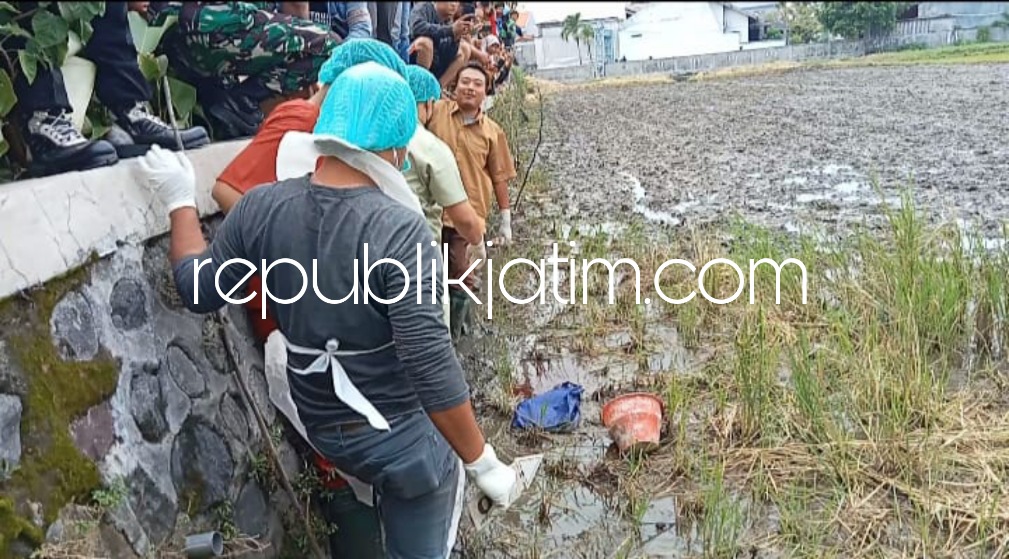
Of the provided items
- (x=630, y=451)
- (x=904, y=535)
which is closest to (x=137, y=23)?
(x=630, y=451)

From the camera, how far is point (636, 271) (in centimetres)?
449

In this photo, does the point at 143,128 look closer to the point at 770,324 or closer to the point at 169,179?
the point at 169,179

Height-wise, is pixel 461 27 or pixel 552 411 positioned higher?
pixel 461 27

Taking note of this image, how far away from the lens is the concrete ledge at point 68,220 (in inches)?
65.7

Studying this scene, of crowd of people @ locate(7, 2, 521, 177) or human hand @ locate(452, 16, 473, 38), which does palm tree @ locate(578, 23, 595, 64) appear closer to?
crowd of people @ locate(7, 2, 521, 177)

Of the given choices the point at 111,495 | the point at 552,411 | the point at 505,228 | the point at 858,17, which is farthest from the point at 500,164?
the point at 111,495

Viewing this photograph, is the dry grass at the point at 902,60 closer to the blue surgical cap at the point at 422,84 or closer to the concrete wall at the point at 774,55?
the concrete wall at the point at 774,55

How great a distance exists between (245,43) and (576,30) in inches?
65.3

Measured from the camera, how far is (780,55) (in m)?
3.99

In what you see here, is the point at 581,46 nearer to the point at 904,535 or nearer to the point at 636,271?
the point at 636,271

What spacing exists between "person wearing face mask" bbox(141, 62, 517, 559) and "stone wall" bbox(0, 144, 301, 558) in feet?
0.62

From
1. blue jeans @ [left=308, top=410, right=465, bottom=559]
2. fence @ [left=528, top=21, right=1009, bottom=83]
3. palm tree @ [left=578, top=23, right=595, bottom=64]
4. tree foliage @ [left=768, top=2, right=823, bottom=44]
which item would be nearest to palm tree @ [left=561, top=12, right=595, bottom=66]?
palm tree @ [left=578, top=23, right=595, bottom=64]

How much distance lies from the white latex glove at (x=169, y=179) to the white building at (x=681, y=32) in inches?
70.5

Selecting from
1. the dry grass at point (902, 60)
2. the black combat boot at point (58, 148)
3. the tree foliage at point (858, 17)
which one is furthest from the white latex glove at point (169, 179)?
the tree foliage at point (858, 17)
